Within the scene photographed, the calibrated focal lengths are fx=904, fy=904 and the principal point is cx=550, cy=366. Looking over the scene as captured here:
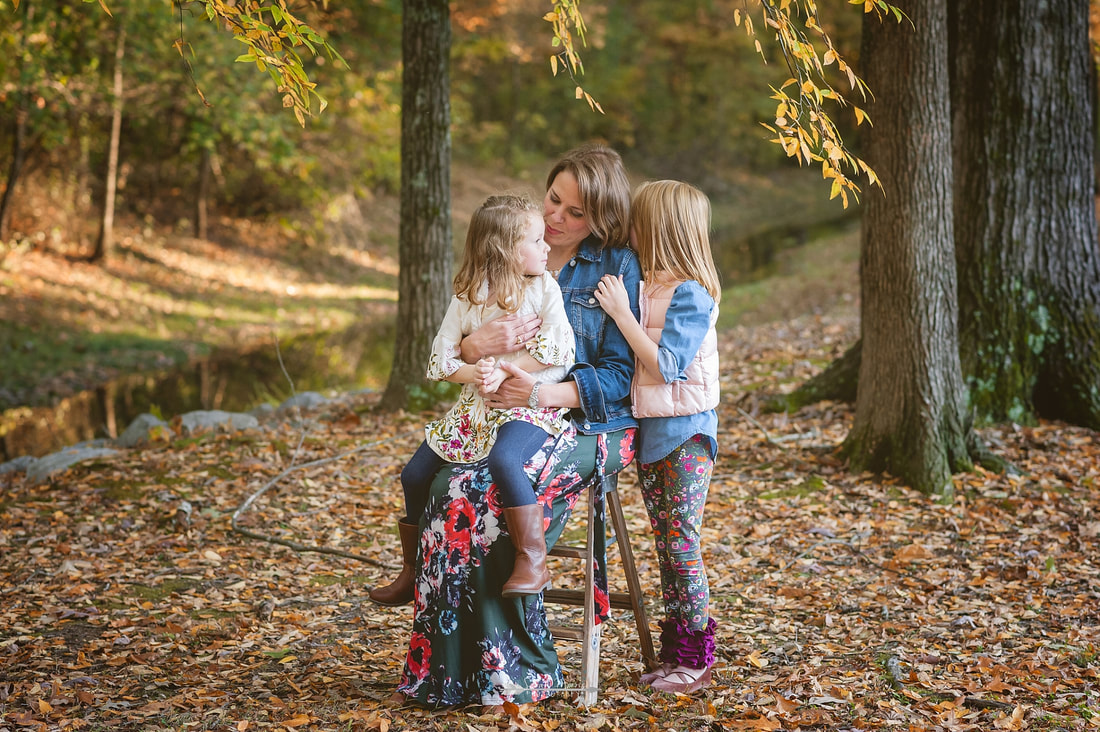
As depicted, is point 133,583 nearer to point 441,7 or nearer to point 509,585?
point 509,585

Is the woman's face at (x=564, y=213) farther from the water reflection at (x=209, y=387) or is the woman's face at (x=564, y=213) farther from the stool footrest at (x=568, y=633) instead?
the water reflection at (x=209, y=387)

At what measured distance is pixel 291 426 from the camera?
747 cm

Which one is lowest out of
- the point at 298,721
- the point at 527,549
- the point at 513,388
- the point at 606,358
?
the point at 298,721

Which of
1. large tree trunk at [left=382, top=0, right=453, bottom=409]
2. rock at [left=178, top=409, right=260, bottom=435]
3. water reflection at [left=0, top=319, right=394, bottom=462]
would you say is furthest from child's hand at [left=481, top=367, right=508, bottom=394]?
water reflection at [left=0, top=319, right=394, bottom=462]

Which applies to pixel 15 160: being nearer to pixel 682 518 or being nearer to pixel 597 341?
pixel 597 341

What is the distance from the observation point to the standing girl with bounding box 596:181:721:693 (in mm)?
3217

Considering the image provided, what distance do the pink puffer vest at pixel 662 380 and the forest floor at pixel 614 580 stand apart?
1.10 metres

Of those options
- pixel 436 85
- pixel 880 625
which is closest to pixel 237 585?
pixel 880 625

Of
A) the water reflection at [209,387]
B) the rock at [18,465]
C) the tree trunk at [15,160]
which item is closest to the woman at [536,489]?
the rock at [18,465]

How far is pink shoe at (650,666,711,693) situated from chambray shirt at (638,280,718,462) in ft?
2.77

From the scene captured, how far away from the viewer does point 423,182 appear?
7195 millimetres

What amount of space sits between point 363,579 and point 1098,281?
548cm

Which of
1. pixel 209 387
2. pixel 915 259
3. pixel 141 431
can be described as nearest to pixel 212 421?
pixel 141 431

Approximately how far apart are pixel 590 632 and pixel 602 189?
1.63 m
